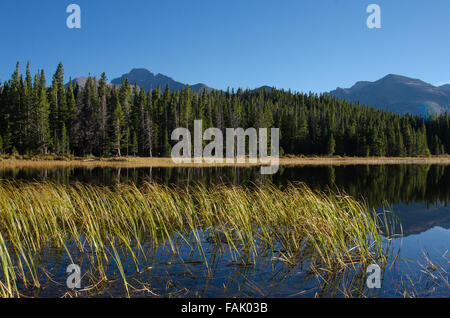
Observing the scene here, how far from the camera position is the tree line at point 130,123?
5381cm

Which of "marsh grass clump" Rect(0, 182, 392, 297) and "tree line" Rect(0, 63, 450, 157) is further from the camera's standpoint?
"tree line" Rect(0, 63, 450, 157)

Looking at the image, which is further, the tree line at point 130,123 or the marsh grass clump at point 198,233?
the tree line at point 130,123

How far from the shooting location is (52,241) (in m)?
7.75

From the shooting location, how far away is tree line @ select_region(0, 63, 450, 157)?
53812mm

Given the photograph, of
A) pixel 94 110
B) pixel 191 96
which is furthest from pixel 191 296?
pixel 191 96

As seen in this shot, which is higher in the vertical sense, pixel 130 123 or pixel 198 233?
pixel 130 123

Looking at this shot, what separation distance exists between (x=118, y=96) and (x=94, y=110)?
7.89 metres

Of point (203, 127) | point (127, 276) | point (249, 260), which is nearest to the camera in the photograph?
point (127, 276)

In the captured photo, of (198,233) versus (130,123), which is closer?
(198,233)

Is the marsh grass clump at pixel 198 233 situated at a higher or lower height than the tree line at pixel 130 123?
lower

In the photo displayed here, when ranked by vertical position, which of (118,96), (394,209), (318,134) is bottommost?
(394,209)

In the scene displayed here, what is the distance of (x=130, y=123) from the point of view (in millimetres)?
64938

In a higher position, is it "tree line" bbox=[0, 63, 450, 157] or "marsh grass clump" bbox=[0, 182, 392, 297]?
"tree line" bbox=[0, 63, 450, 157]
